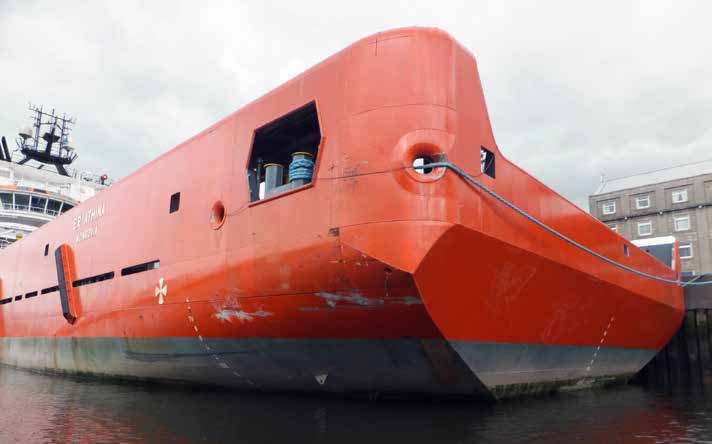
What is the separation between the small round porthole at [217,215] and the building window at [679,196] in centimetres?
3628

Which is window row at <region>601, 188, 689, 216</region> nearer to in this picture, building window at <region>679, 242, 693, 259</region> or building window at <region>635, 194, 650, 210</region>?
building window at <region>635, 194, 650, 210</region>

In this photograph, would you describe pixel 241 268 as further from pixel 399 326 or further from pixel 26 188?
pixel 26 188

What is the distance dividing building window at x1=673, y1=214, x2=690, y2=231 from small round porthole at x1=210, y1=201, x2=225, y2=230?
1421 inches

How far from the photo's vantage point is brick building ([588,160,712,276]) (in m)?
34.4

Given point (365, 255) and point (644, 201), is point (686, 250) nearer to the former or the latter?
point (644, 201)

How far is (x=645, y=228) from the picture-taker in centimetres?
3709

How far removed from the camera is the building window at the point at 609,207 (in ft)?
128

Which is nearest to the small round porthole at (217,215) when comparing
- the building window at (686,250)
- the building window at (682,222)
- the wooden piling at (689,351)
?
the wooden piling at (689,351)

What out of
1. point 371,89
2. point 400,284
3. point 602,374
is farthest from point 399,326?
point 602,374

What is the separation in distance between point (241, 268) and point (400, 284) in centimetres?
230

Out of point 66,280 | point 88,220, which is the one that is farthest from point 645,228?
point 66,280

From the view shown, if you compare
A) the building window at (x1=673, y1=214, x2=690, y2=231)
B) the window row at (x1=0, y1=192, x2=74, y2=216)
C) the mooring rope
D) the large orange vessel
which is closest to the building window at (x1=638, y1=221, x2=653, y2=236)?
the building window at (x1=673, y1=214, x2=690, y2=231)

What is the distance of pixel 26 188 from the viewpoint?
65.6ft

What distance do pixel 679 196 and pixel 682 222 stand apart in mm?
1716
